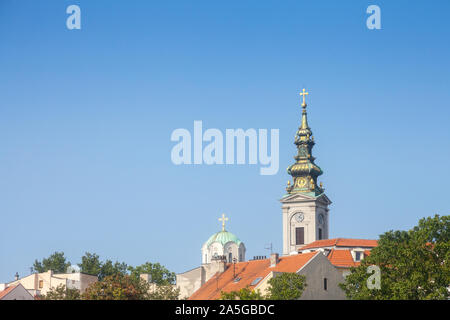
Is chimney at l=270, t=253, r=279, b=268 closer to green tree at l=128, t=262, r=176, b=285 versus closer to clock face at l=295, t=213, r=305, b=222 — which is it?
green tree at l=128, t=262, r=176, b=285

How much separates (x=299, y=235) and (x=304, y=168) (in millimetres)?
12594

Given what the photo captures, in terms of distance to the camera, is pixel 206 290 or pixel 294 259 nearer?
pixel 294 259

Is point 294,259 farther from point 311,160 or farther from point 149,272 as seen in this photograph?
point 311,160

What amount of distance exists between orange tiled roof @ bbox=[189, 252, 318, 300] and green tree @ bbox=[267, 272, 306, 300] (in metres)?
10.7

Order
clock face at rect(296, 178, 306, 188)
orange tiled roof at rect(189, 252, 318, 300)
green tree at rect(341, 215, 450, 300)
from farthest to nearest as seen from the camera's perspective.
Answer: clock face at rect(296, 178, 306, 188) → orange tiled roof at rect(189, 252, 318, 300) → green tree at rect(341, 215, 450, 300)

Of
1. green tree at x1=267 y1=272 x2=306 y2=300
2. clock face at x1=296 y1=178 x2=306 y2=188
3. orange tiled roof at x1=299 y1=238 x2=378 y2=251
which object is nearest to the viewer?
green tree at x1=267 y1=272 x2=306 y2=300

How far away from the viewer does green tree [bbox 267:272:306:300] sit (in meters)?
87.8

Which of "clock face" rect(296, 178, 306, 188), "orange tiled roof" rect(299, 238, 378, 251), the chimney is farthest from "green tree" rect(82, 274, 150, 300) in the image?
"clock face" rect(296, 178, 306, 188)

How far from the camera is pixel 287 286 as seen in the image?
89375mm

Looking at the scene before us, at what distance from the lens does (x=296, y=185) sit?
621 ft

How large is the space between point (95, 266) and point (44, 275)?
24.6 m
